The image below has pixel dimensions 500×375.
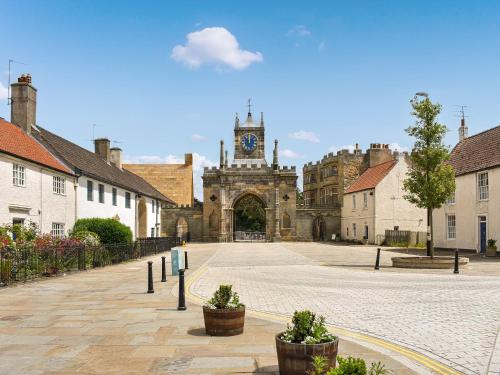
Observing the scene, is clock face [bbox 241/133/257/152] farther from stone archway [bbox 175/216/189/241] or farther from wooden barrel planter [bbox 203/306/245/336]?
wooden barrel planter [bbox 203/306/245/336]

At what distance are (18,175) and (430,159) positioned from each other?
19.9 metres

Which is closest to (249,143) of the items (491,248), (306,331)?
(491,248)

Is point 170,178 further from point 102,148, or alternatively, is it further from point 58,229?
point 58,229

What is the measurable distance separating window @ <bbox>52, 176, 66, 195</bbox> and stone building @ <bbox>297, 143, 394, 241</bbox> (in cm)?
3536

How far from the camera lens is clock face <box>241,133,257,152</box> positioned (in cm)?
6769

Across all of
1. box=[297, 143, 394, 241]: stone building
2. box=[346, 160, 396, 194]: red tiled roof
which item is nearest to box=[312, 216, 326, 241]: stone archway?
box=[297, 143, 394, 241]: stone building

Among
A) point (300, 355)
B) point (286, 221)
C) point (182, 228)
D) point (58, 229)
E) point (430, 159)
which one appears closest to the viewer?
point (300, 355)

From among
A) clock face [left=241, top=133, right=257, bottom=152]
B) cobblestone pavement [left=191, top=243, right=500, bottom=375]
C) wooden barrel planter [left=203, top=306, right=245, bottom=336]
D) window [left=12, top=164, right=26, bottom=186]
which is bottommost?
cobblestone pavement [left=191, top=243, right=500, bottom=375]

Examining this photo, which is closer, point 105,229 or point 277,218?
point 105,229

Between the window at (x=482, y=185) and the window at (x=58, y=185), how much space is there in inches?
1042

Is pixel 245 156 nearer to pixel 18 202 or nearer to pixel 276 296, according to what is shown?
pixel 18 202

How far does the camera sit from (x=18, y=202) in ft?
76.8

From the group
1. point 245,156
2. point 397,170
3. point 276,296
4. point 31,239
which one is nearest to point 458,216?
point 397,170

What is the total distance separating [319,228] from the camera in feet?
207
